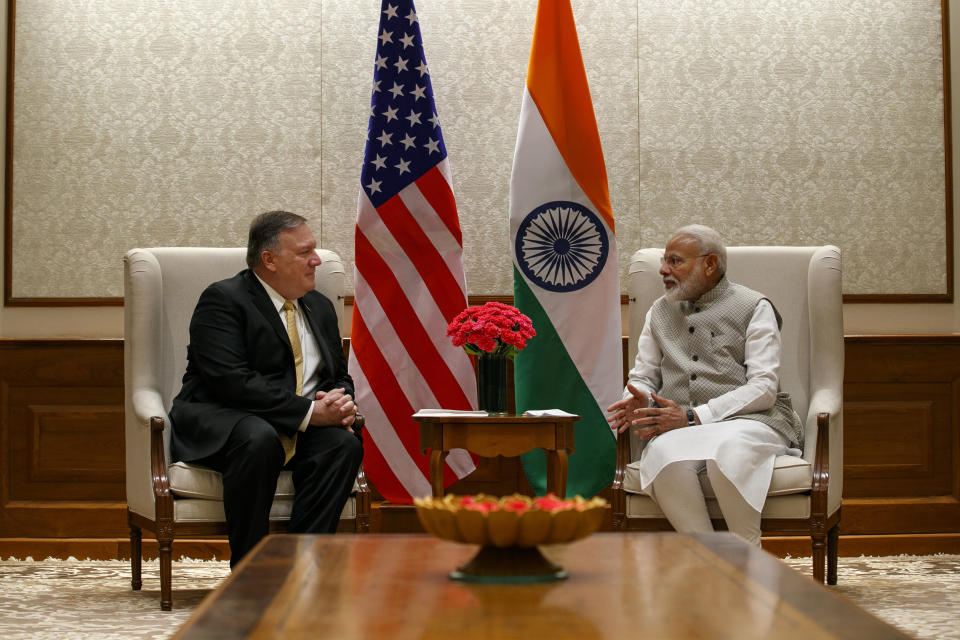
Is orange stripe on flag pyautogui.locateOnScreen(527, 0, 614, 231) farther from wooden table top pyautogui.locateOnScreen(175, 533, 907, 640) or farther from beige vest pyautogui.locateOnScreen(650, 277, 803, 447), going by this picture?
wooden table top pyautogui.locateOnScreen(175, 533, 907, 640)

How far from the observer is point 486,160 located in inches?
186

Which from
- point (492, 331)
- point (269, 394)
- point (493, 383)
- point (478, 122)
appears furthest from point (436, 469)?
point (478, 122)

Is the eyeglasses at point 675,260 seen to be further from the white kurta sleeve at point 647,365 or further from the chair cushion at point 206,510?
the chair cushion at point 206,510

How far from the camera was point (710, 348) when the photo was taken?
3684mm

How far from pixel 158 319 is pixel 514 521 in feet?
8.19

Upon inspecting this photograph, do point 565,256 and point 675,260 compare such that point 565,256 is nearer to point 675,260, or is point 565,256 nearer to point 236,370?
point 675,260

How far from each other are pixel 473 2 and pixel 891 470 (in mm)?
2882

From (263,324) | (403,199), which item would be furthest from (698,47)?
(263,324)

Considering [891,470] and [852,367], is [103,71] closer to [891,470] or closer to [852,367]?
[852,367]

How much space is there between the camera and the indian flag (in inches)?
169

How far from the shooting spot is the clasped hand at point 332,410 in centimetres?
353

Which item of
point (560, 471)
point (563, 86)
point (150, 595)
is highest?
point (563, 86)

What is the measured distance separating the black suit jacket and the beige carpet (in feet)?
1.84

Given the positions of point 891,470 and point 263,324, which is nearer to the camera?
point 263,324
